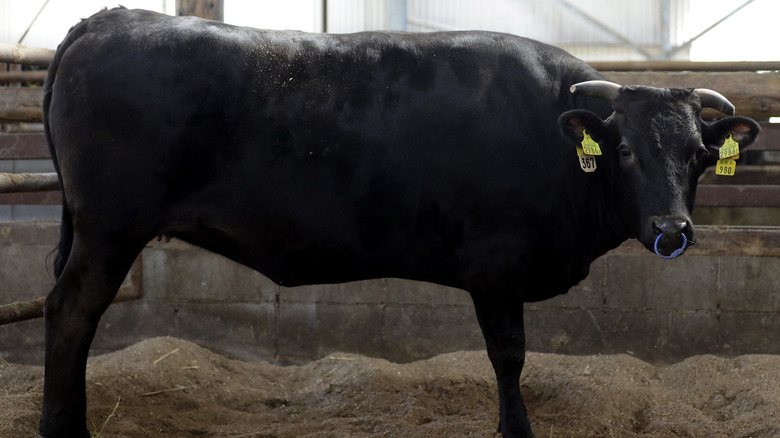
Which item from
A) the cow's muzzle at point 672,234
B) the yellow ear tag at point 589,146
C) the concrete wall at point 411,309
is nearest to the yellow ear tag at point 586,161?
the yellow ear tag at point 589,146

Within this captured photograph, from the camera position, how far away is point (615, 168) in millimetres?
3719

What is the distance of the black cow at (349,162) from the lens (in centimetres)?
351

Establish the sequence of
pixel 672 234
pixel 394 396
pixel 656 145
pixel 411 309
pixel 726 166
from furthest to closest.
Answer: pixel 411 309
pixel 394 396
pixel 726 166
pixel 656 145
pixel 672 234

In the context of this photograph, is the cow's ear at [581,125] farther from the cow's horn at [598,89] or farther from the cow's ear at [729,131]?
the cow's ear at [729,131]

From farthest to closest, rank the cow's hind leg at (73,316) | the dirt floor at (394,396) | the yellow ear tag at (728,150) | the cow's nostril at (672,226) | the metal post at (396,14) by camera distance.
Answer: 1. the metal post at (396,14)
2. the dirt floor at (394,396)
3. the yellow ear tag at (728,150)
4. the cow's hind leg at (73,316)
5. the cow's nostril at (672,226)

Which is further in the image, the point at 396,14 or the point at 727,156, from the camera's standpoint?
the point at 396,14

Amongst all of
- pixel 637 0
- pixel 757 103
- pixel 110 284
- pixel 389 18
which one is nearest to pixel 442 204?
pixel 110 284

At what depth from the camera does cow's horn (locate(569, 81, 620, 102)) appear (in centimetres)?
366

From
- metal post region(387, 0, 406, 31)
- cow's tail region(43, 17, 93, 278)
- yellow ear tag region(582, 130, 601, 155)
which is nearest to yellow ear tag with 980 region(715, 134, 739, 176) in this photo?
yellow ear tag region(582, 130, 601, 155)

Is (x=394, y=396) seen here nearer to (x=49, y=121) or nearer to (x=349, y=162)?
(x=349, y=162)

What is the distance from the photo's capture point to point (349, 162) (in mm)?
3648

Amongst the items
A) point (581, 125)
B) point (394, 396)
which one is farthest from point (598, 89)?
point (394, 396)

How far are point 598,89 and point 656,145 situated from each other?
39 centimetres

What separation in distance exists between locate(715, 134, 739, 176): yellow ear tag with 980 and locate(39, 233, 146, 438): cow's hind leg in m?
2.65
